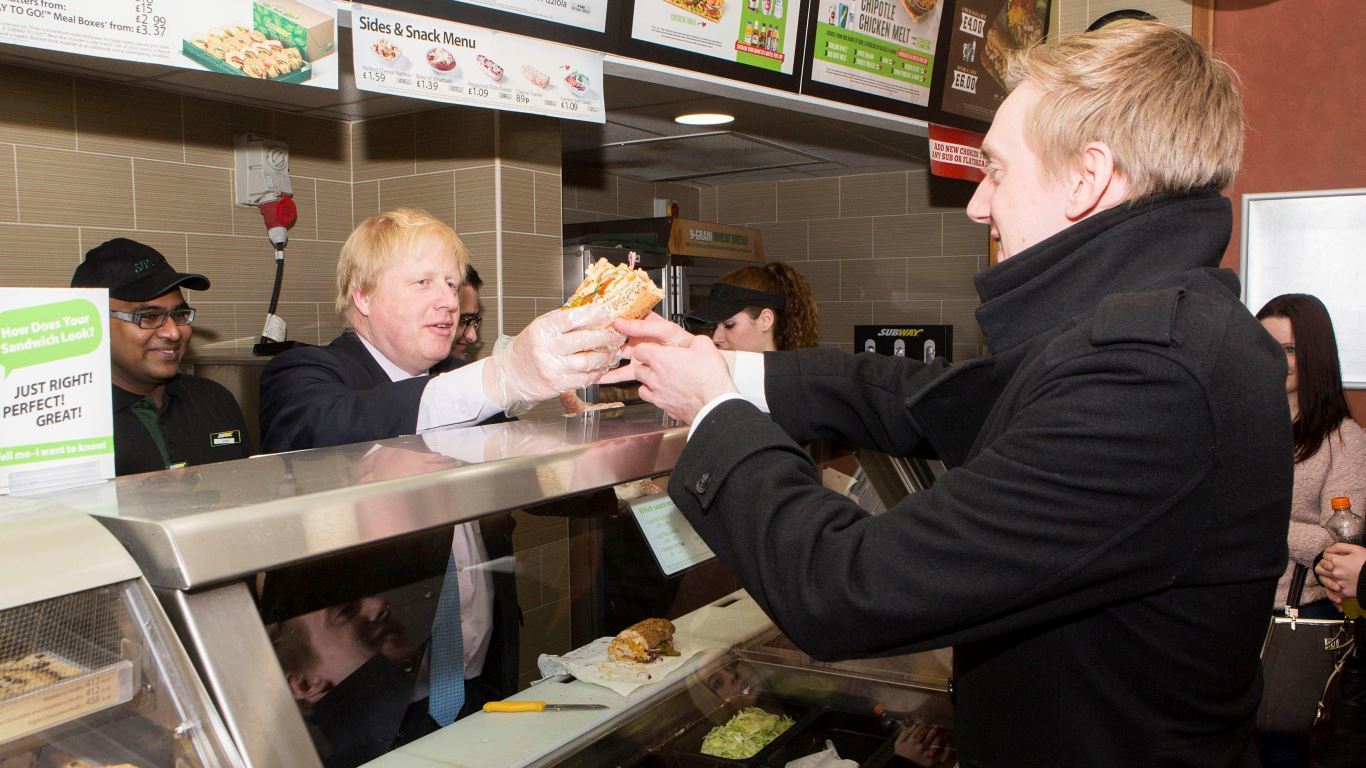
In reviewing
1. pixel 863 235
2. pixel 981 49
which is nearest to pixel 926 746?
pixel 981 49

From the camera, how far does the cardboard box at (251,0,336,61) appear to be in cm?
246

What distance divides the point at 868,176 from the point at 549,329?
529 cm

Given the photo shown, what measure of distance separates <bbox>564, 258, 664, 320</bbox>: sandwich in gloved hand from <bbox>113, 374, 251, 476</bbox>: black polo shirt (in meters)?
1.94

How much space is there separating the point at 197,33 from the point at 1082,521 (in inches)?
88.1

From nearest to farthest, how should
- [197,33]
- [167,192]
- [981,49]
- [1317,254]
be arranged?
[197,33]
[167,192]
[1317,254]
[981,49]

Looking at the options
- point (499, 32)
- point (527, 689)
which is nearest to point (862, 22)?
point (499, 32)

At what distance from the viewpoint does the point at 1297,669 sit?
113 inches

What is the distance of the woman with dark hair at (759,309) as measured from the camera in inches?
172

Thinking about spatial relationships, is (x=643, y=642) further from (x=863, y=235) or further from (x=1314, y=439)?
(x=863, y=235)

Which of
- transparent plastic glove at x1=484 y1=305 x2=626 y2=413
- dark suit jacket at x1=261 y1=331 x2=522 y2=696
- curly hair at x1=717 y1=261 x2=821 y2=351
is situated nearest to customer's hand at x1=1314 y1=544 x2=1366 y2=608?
curly hair at x1=717 y1=261 x2=821 y2=351

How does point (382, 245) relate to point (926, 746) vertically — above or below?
above

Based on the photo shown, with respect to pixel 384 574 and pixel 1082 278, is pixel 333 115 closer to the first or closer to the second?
pixel 384 574

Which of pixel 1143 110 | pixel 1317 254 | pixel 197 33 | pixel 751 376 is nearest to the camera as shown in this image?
pixel 1143 110

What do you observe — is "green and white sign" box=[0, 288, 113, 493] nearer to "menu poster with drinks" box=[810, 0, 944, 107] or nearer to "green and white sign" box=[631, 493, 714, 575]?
"green and white sign" box=[631, 493, 714, 575]
